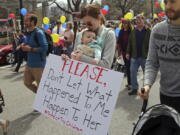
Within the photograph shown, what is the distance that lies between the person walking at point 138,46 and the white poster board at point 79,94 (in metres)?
3.57

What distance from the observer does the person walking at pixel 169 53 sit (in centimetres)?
235

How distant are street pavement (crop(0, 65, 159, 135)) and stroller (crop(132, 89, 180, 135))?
7.38ft

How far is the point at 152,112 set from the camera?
2.12 m

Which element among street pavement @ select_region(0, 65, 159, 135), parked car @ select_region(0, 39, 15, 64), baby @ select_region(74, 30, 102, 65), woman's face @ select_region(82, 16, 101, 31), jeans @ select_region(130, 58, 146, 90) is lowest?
parked car @ select_region(0, 39, 15, 64)

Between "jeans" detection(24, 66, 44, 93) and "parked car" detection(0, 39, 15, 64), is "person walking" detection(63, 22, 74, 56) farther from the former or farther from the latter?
"jeans" detection(24, 66, 44, 93)

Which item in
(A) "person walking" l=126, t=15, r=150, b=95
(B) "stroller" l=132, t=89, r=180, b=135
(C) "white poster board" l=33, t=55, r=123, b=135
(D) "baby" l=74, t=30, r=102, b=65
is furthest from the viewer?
(A) "person walking" l=126, t=15, r=150, b=95

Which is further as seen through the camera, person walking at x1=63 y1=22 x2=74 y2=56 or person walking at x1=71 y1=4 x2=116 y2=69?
person walking at x1=63 y1=22 x2=74 y2=56

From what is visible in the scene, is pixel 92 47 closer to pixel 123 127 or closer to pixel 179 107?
pixel 179 107

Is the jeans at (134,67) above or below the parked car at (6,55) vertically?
above

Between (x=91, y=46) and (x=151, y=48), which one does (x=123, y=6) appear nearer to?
(x=91, y=46)

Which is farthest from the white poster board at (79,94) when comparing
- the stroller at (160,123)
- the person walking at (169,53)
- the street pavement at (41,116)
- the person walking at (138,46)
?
the person walking at (138,46)

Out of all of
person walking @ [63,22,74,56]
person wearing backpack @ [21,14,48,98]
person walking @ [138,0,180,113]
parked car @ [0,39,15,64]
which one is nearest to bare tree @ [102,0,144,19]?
parked car @ [0,39,15,64]

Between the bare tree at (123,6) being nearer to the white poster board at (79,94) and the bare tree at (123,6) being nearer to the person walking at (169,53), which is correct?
the white poster board at (79,94)

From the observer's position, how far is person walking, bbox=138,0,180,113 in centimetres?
235
